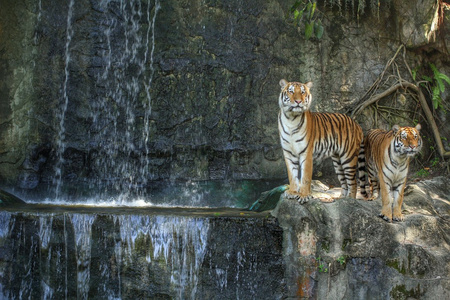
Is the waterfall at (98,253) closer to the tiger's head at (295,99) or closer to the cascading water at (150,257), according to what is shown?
the cascading water at (150,257)

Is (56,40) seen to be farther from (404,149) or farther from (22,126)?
(404,149)

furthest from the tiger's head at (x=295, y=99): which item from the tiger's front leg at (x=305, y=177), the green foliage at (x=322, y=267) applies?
the green foliage at (x=322, y=267)

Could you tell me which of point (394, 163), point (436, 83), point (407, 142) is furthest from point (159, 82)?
point (436, 83)

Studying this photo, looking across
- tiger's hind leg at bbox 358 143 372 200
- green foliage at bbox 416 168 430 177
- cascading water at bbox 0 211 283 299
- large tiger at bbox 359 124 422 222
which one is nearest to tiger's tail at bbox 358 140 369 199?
tiger's hind leg at bbox 358 143 372 200

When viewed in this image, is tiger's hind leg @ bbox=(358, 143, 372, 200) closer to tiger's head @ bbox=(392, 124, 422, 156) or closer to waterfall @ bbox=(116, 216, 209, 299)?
tiger's head @ bbox=(392, 124, 422, 156)

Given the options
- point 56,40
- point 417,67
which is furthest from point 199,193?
point 417,67

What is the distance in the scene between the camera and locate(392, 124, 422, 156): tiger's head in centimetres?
503

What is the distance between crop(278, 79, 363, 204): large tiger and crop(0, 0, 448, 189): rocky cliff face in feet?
5.96

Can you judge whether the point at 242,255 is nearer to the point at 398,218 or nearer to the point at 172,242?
the point at 172,242

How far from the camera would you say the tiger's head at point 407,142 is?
5027 mm

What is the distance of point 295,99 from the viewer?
5.29 metres

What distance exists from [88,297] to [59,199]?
250 centimetres

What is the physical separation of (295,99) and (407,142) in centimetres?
114

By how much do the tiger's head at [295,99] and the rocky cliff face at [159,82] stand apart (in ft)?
7.53
